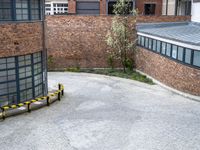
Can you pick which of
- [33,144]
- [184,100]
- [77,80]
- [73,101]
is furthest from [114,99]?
[33,144]

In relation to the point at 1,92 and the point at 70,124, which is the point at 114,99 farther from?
the point at 1,92

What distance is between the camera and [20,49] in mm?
19719

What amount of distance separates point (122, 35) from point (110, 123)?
14.3 metres

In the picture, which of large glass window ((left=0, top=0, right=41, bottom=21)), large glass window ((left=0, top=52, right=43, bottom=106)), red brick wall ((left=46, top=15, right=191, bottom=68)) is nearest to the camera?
large glass window ((left=0, top=0, right=41, bottom=21))

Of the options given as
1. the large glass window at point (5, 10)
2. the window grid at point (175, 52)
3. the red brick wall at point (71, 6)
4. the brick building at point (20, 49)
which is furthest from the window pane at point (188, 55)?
the red brick wall at point (71, 6)

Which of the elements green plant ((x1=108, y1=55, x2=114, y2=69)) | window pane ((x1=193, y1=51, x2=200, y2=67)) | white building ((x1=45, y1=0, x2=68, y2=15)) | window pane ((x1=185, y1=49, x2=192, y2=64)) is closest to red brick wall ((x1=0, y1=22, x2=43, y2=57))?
window pane ((x1=185, y1=49, x2=192, y2=64))

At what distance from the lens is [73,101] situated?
22234 mm

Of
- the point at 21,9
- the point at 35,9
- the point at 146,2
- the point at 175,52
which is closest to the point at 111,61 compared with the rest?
the point at 175,52

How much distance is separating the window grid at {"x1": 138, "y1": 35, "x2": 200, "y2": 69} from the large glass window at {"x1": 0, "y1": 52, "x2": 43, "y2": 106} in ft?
31.6

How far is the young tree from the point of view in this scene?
3062 cm

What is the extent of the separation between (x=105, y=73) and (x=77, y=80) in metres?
3.41

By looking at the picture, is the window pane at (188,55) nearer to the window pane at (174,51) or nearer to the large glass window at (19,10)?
the window pane at (174,51)

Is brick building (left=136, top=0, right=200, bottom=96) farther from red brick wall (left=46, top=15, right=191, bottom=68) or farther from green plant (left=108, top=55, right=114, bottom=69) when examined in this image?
red brick wall (left=46, top=15, right=191, bottom=68)

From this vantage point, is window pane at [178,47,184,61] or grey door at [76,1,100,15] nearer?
window pane at [178,47,184,61]
